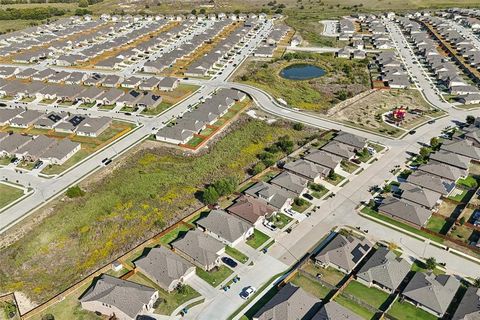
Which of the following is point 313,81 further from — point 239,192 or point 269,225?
point 269,225

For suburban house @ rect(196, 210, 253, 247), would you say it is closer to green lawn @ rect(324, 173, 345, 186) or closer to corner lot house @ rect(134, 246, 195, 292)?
corner lot house @ rect(134, 246, 195, 292)

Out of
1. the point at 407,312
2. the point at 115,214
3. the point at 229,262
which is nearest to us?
the point at 407,312

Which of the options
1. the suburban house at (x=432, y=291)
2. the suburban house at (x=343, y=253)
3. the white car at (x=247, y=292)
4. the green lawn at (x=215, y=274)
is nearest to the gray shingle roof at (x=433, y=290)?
the suburban house at (x=432, y=291)

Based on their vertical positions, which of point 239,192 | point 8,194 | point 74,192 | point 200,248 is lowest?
point 239,192

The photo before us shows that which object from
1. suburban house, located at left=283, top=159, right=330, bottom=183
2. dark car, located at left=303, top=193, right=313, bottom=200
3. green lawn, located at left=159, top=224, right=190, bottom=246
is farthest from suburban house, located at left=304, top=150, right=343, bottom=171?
green lawn, located at left=159, top=224, right=190, bottom=246

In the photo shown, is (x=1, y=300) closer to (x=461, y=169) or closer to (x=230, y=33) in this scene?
(x=461, y=169)

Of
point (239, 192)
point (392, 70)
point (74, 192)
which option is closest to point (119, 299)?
point (74, 192)

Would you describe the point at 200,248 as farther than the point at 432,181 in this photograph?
No

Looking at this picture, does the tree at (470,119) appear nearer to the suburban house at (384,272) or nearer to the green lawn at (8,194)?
the suburban house at (384,272)
